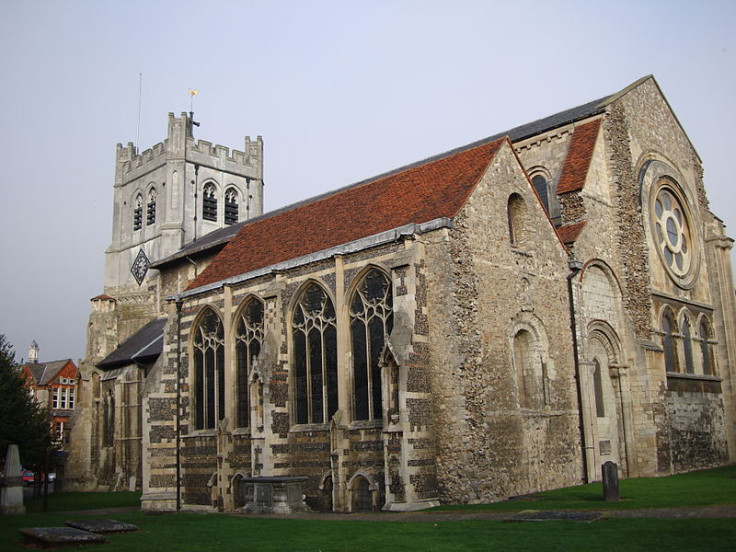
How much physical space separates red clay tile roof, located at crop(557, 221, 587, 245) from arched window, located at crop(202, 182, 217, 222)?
30917 mm

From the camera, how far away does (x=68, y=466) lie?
37.7 m

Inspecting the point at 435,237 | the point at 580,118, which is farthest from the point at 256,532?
the point at 580,118

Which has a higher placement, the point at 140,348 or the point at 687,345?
the point at 140,348

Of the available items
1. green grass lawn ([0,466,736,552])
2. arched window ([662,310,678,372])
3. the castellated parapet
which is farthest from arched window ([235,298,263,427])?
the castellated parapet

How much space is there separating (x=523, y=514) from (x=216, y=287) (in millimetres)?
14317

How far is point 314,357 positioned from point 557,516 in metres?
9.80

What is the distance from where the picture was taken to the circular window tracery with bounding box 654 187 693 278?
1134 inches

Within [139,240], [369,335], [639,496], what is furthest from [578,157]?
[139,240]

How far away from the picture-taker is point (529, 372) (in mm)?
20953

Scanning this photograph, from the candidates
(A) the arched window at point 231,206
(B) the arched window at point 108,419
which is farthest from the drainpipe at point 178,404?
(A) the arched window at point 231,206

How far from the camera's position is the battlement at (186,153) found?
49.8 metres

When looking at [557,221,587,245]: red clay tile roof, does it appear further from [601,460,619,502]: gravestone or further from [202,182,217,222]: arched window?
[202,182,217,222]: arched window

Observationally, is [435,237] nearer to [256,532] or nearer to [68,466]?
[256,532]

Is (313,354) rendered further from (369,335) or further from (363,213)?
(363,213)
